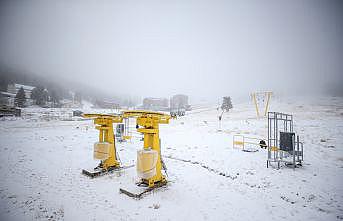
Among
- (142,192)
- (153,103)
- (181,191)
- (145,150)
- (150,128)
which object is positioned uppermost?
(153,103)

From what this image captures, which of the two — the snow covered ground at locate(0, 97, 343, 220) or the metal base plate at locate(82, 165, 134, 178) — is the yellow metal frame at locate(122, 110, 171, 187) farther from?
the metal base plate at locate(82, 165, 134, 178)

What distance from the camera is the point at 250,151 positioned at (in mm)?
14609

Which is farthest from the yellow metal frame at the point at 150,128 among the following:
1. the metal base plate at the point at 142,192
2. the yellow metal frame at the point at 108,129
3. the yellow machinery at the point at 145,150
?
the yellow metal frame at the point at 108,129

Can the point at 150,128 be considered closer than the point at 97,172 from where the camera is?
Yes

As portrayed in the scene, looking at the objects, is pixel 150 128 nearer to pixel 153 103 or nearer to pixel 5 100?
pixel 153 103

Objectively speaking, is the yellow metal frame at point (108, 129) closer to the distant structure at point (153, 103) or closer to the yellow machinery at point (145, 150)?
the yellow machinery at point (145, 150)

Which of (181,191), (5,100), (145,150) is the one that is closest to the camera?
(145,150)

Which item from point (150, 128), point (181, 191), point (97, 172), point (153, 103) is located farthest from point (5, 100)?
point (181, 191)

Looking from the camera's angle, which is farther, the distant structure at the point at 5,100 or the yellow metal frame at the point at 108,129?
the distant structure at the point at 5,100

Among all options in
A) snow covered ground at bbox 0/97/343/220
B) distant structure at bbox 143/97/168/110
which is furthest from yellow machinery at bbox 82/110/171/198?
distant structure at bbox 143/97/168/110

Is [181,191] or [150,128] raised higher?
[150,128]

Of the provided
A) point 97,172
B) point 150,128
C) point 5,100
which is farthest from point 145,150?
point 5,100

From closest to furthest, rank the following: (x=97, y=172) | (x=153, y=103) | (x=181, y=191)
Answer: (x=181, y=191) < (x=97, y=172) < (x=153, y=103)

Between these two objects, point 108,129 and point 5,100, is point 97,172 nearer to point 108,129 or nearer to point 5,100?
point 108,129
